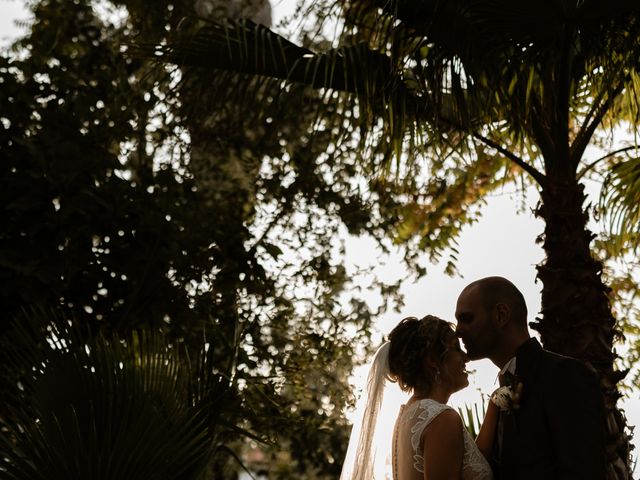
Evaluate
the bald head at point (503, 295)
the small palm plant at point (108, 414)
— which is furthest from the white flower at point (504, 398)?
the small palm plant at point (108, 414)

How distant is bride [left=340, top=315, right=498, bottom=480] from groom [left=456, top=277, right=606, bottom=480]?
0.46 ft

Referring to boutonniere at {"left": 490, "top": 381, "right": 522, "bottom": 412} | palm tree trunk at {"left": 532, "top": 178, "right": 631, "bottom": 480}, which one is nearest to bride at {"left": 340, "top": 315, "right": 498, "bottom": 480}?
boutonniere at {"left": 490, "top": 381, "right": 522, "bottom": 412}

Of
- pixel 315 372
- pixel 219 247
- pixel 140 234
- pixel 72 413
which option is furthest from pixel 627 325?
pixel 72 413

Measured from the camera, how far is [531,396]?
11.6 feet

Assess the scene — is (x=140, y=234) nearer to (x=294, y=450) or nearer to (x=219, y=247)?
(x=219, y=247)

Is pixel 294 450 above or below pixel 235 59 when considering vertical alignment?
below

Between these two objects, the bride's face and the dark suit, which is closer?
the dark suit

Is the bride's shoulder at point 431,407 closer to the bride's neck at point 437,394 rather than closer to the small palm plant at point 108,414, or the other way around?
the bride's neck at point 437,394

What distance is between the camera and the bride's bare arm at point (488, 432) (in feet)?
12.8

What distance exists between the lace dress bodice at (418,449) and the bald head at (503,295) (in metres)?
0.50

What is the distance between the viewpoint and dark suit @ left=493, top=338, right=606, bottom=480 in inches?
127

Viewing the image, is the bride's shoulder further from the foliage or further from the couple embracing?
the foliage

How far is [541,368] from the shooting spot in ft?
11.8

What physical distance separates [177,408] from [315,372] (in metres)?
4.00
